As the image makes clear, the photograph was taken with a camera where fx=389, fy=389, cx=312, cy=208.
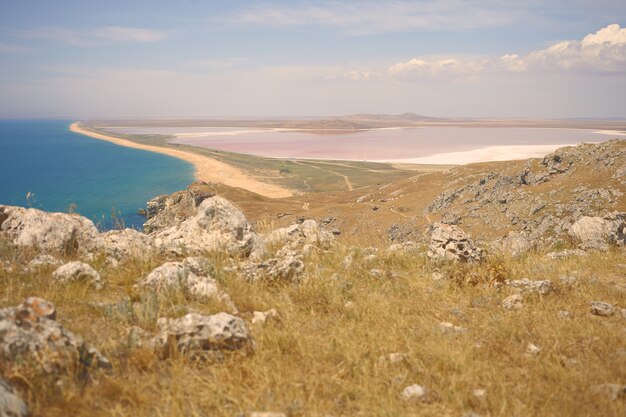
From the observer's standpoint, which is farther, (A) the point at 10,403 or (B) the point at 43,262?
(B) the point at 43,262

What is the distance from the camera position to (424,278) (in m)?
7.18

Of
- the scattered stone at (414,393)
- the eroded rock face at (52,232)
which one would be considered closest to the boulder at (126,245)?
the eroded rock face at (52,232)

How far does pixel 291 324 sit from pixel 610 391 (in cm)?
345

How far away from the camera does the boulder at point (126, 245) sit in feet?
23.2

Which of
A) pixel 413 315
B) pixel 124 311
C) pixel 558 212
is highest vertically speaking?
pixel 124 311

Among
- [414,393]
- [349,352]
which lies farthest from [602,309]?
[349,352]

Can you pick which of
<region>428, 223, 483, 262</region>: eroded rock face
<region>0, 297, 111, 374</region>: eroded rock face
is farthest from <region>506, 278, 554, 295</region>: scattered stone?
<region>0, 297, 111, 374</region>: eroded rock face

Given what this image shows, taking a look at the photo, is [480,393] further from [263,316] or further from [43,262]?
[43,262]

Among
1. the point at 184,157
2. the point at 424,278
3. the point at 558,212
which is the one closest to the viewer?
the point at 424,278

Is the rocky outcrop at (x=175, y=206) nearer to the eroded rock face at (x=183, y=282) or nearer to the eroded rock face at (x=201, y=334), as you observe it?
the eroded rock face at (x=183, y=282)

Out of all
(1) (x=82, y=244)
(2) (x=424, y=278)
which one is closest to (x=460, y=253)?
(2) (x=424, y=278)

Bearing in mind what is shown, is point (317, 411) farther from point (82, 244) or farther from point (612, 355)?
point (82, 244)

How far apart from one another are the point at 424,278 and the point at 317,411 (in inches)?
165

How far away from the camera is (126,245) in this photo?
7.37 metres
